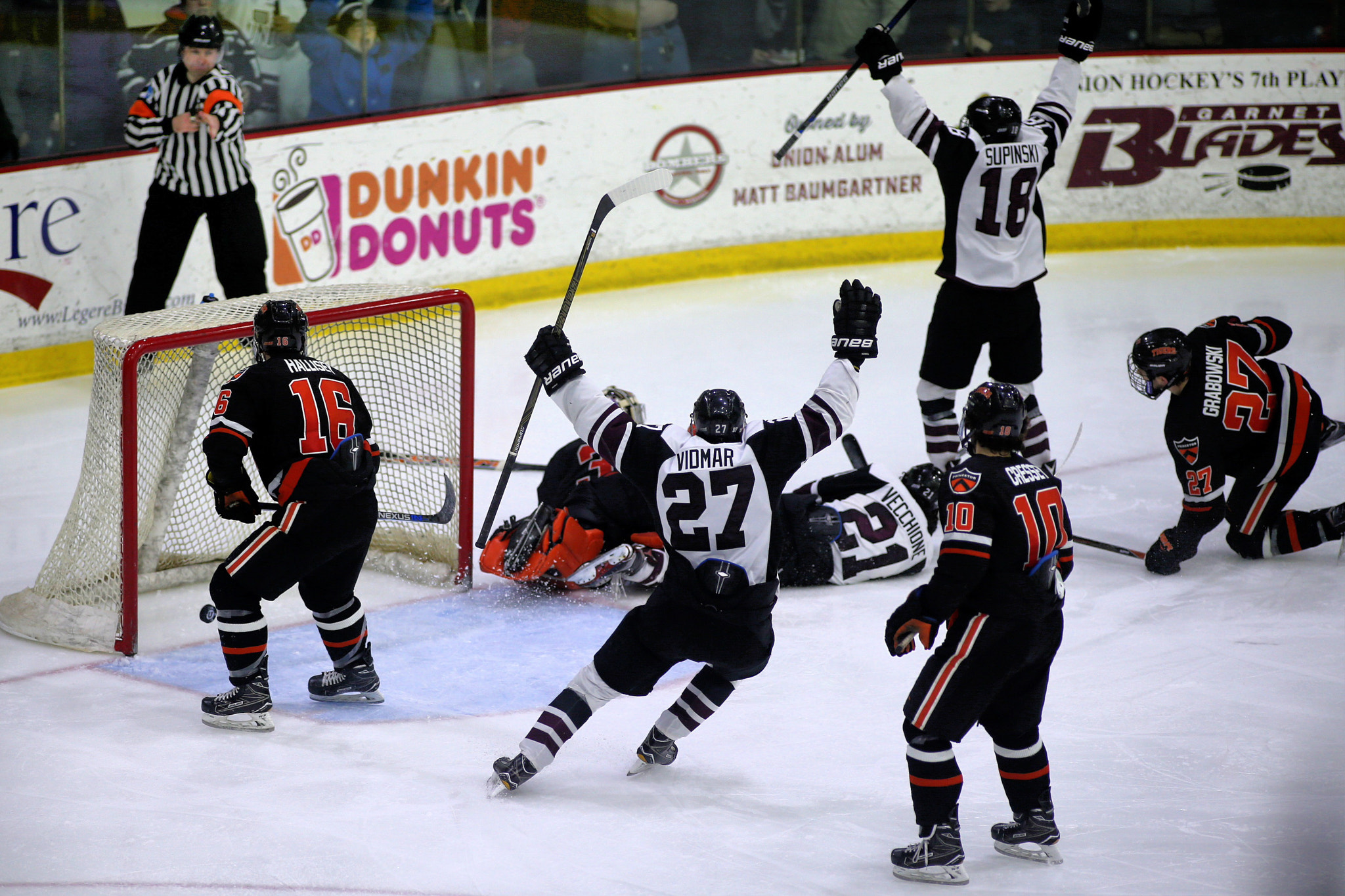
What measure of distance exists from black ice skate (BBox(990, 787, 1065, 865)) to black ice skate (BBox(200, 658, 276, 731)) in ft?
5.72

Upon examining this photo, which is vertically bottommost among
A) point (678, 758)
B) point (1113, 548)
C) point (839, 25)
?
point (678, 758)

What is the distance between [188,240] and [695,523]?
12.8 ft

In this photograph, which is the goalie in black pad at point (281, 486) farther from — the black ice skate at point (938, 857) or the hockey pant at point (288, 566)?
the black ice skate at point (938, 857)

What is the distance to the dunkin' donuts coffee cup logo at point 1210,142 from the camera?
31.6ft

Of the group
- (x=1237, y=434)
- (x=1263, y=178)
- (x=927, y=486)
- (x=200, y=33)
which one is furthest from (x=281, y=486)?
(x=1263, y=178)

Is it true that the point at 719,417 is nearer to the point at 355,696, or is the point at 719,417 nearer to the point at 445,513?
the point at 355,696

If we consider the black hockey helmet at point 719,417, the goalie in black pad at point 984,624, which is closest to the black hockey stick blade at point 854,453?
the black hockey helmet at point 719,417

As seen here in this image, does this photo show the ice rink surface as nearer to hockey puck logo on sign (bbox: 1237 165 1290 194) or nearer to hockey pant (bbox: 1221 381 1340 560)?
hockey pant (bbox: 1221 381 1340 560)

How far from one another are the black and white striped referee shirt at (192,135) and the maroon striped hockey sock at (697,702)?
12.3 ft

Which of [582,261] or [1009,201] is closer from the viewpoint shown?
[582,261]

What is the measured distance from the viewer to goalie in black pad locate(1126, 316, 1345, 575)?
4.90 m

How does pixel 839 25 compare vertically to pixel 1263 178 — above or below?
above

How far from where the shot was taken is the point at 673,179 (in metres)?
8.91

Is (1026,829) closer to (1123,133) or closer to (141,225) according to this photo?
(141,225)
